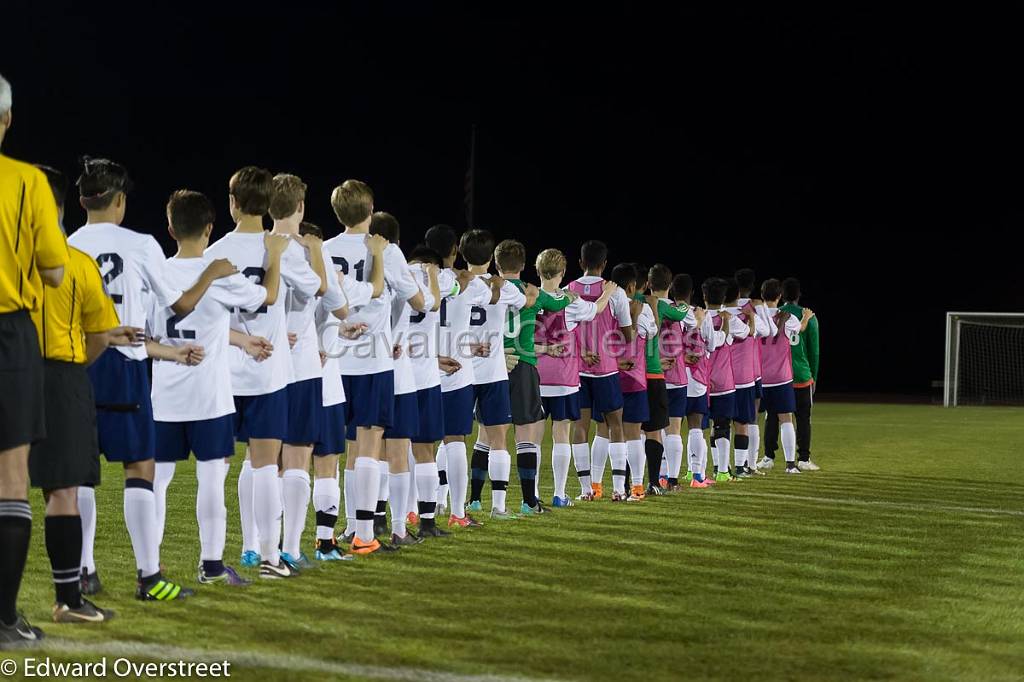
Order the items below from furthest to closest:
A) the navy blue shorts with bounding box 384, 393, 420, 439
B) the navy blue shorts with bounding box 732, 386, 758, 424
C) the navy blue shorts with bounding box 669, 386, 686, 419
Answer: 1. the navy blue shorts with bounding box 732, 386, 758, 424
2. the navy blue shorts with bounding box 669, 386, 686, 419
3. the navy blue shorts with bounding box 384, 393, 420, 439

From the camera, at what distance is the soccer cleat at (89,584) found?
5168 mm

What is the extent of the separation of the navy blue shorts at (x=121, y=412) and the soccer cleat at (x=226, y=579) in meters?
0.66

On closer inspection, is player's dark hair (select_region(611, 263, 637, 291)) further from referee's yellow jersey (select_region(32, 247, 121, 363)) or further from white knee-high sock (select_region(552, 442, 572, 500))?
referee's yellow jersey (select_region(32, 247, 121, 363))

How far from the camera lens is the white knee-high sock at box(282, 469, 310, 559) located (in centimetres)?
572

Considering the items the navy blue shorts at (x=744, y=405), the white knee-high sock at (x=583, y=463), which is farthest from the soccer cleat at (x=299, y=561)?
the navy blue shorts at (x=744, y=405)

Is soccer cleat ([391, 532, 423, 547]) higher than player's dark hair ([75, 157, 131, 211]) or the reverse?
the reverse

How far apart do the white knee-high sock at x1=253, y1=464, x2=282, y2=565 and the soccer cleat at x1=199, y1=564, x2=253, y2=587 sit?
0.19 meters

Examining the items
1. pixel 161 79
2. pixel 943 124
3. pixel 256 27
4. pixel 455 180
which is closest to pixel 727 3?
pixel 943 124

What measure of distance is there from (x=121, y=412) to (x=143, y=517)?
44 centimetres

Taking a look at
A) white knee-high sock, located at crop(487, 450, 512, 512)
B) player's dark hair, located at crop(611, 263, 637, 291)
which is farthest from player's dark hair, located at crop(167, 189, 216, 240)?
player's dark hair, located at crop(611, 263, 637, 291)

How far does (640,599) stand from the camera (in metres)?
5.13

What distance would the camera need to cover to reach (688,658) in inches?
161

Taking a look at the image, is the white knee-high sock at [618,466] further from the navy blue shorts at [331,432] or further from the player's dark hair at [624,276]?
the navy blue shorts at [331,432]

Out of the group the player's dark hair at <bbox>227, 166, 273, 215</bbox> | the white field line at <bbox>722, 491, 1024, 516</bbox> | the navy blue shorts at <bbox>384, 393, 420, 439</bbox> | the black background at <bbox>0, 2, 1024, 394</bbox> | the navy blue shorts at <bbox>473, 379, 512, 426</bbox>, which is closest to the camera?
the player's dark hair at <bbox>227, 166, 273, 215</bbox>
